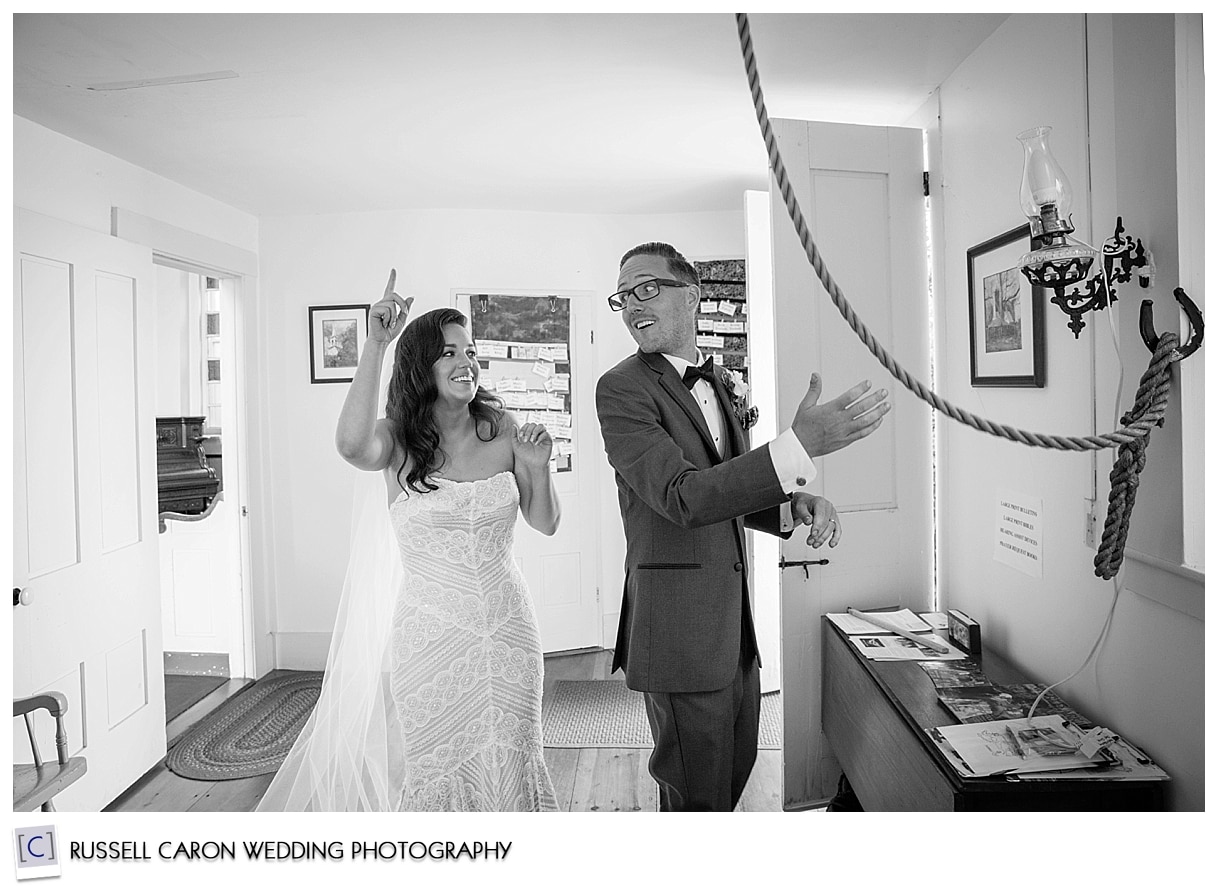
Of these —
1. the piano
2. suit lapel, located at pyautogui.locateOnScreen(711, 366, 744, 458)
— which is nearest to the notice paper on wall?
suit lapel, located at pyautogui.locateOnScreen(711, 366, 744, 458)

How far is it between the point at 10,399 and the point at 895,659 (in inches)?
70.3

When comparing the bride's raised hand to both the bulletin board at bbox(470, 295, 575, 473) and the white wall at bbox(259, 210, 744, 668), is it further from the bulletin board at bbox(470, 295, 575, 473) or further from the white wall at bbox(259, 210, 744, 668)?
the bulletin board at bbox(470, 295, 575, 473)

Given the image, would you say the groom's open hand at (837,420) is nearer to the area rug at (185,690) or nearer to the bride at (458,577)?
the bride at (458,577)

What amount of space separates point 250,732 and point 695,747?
199cm

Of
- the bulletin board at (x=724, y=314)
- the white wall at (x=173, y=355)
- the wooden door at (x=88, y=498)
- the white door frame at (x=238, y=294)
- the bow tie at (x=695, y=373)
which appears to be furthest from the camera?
the white wall at (x=173, y=355)

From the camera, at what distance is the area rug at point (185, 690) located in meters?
3.06

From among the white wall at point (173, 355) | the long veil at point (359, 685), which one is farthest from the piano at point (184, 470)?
the long veil at point (359, 685)

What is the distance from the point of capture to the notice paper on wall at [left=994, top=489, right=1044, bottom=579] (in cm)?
173

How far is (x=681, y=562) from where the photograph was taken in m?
1.46

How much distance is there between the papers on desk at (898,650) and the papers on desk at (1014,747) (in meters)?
0.39

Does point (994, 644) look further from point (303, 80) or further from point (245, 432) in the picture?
point (245, 432)

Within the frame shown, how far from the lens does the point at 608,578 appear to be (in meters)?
3.79

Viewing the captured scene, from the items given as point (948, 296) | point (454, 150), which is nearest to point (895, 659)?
point (948, 296)

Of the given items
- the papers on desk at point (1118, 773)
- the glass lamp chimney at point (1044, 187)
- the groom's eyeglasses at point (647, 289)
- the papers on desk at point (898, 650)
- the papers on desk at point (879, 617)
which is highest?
the glass lamp chimney at point (1044, 187)
